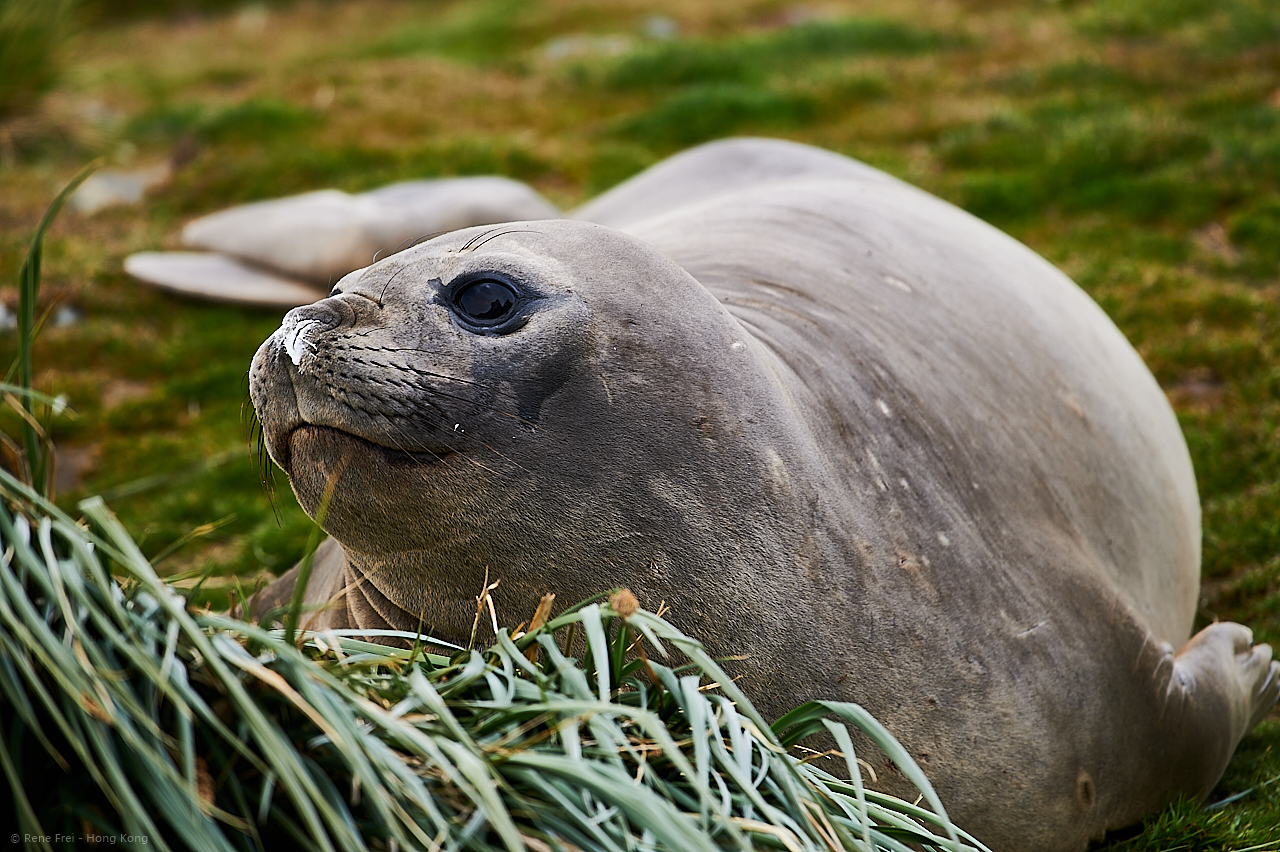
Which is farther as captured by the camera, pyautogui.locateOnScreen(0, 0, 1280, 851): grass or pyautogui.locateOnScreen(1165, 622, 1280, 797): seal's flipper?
pyautogui.locateOnScreen(0, 0, 1280, 851): grass

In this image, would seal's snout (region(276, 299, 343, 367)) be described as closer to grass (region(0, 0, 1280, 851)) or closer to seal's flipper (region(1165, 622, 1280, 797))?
grass (region(0, 0, 1280, 851))

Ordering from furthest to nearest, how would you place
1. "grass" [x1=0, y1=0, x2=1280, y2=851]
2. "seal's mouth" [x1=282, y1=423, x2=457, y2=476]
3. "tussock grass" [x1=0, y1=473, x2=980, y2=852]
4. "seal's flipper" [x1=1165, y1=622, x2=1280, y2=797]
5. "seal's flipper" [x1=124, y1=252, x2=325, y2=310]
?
"seal's flipper" [x1=124, y1=252, x2=325, y2=310], "grass" [x1=0, y1=0, x2=1280, y2=851], "seal's flipper" [x1=1165, y1=622, x2=1280, y2=797], "seal's mouth" [x1=282, y1=423, x2=457, y2=476], "tussock grass" [x1=0, y1=473, x2=980, y2=852]

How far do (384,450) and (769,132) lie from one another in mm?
7351

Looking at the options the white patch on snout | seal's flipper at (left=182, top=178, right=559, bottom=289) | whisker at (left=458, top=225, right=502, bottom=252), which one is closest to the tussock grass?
the white patch on snout

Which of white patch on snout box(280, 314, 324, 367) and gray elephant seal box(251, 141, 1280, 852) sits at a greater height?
white patch on snout box(280, 314, 324, 367)

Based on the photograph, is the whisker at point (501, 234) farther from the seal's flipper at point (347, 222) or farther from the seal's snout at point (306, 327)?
the seal's flipper at point (347, 222)

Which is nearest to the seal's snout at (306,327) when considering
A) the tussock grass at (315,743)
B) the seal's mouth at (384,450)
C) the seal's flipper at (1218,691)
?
the seal's mouth at (384,450)

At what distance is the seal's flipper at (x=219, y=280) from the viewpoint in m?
7.08

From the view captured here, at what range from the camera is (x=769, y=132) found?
9.25m

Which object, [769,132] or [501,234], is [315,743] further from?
[769,132]

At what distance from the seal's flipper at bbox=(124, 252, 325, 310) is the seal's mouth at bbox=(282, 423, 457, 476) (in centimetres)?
466

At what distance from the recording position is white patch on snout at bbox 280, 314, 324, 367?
2.42 meters

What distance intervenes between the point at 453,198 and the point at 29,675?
19.7 ft

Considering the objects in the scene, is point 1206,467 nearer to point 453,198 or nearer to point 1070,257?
point 1070,257
